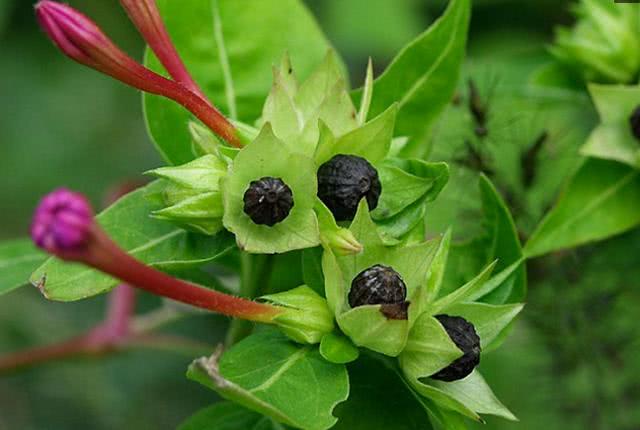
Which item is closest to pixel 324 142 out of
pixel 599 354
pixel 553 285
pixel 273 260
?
pixel 273 260

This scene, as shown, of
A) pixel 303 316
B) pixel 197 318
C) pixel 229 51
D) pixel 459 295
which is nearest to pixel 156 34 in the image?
pixel 229 51

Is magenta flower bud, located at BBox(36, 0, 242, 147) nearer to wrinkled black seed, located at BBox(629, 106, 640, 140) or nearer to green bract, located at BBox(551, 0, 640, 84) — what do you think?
wrinkled black seed, located at BBox(629, 106, 640, 140)

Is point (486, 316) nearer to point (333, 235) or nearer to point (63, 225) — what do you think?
point (333, 235)

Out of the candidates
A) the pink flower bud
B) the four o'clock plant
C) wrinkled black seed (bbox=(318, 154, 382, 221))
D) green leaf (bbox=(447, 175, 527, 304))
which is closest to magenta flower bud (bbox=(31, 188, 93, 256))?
the pink flower bud

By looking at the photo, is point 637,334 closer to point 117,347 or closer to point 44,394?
point 117,347

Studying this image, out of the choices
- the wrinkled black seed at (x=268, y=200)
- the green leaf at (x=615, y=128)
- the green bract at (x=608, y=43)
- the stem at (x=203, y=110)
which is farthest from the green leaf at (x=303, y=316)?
the green bract at (x=608, y=43)

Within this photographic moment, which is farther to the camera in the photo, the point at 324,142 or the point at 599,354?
the point at 599,354
